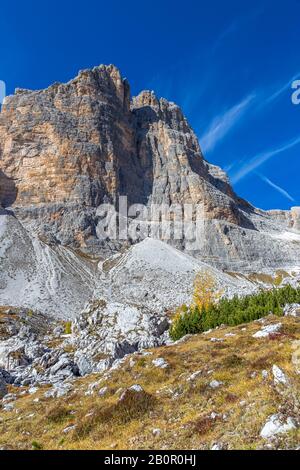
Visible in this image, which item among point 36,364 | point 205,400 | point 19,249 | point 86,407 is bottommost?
point 36,364

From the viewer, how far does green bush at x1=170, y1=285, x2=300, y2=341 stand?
49.9 meters

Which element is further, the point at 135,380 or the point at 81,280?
the point at 81,280

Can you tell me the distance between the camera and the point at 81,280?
13050 cm

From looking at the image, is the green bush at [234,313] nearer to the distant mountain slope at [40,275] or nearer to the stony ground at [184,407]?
the stony ground at [184,407]

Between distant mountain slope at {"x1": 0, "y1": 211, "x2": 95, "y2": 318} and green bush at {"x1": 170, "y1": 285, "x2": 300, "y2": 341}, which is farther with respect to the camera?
distant mountain slope at {"x1": 0, "y1": 211, "x2": 95, "y2": 318}

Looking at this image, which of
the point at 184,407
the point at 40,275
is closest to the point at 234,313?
the point at 184,407

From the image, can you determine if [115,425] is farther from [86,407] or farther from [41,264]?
[41,264]

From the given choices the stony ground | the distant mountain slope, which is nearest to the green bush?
the stony ground

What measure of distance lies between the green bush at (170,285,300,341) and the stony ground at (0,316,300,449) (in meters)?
22.9

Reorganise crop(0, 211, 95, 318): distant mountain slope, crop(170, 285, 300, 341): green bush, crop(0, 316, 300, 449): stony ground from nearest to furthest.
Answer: crop(0, 316, 300, 449): stony ground < crop(170, 285, 300, 341): green bush < crop(0, 211, 95, 318): distant mountain slope

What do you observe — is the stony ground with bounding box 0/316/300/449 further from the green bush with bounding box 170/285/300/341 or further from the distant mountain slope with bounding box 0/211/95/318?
Result: the distant mountain slope with bounding box 0/211/95/318

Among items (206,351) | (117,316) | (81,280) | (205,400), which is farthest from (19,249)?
(205,400)

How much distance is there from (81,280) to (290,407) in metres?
122

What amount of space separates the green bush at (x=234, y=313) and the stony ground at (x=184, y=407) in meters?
22.9
